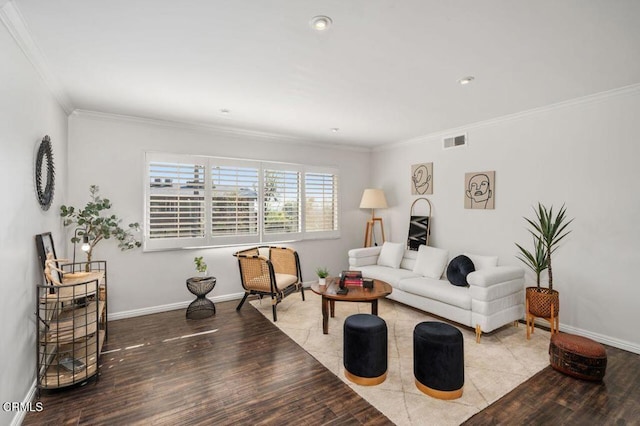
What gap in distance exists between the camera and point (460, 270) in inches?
156

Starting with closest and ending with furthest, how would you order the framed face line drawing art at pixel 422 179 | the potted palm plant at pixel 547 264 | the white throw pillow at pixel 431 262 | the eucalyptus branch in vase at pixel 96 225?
the potted palm plant at pixel 547 264
the eucalyptus branch in vase at pixel 96 225
the white throw pillow at pixel 431 262
the framed face line drawing art at pixel 422 179

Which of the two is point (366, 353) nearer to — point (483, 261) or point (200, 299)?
point (483, 261)

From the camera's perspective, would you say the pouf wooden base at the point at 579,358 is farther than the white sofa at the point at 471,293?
No

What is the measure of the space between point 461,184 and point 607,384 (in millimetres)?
2882

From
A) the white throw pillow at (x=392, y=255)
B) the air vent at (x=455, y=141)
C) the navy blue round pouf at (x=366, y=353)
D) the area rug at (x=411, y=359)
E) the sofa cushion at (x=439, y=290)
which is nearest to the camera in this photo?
the area rug at (x=411, y=359)

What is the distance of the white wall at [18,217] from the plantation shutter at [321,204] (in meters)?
3.70

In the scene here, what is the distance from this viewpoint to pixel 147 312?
4.27 metres

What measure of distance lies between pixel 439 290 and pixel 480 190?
66.2 inches

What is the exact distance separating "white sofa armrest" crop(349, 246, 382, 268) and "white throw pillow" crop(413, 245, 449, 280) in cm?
80

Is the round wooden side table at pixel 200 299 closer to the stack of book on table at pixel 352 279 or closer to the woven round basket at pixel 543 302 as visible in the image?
the stack of book on table at pixel 352 279

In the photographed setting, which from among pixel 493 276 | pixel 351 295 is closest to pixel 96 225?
pixel 351 295

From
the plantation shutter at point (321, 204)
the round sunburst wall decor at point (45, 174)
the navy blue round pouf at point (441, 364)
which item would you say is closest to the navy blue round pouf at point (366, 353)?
the navy blue round pouf at point (441, 364)

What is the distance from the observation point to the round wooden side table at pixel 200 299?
4.18m

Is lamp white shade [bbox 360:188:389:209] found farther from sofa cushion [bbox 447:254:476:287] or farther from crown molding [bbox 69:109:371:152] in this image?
sofa cushion [bbox 447:254:476:287]
